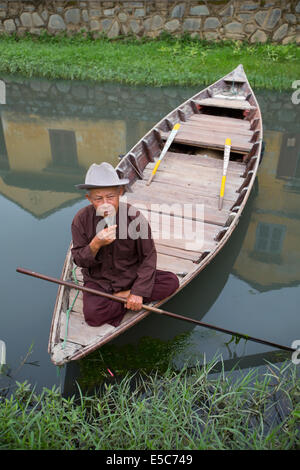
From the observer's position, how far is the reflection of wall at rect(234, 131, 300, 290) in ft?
15.5

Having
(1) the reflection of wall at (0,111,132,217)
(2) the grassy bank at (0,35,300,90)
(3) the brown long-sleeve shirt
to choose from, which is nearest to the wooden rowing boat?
(3) the brown long-sleeve shirt

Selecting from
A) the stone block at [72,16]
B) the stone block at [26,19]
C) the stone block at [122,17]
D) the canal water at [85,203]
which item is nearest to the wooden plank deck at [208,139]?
the canal water at [85,203]

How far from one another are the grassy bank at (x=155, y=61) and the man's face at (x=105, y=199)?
8.13 metres

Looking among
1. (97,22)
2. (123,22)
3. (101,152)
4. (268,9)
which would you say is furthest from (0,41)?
(268,9)

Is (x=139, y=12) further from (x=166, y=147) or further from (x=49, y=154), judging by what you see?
(x=166, y=147)

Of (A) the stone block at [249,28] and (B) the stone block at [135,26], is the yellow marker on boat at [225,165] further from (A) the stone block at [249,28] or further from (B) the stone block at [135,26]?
(B) the stone block at [135,26]

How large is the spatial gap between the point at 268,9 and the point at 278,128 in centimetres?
487

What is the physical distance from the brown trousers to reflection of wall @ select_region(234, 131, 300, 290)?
1656 mm

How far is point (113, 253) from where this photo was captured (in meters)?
3.11

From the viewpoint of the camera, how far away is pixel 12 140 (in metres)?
7.93

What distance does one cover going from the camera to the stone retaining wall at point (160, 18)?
10.9 meters

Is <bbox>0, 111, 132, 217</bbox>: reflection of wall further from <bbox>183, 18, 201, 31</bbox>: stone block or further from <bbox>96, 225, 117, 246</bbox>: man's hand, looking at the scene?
<bbox>183, 18, 201, 31</bbox>: stone block

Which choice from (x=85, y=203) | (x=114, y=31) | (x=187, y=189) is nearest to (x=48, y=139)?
(x=85, y=203)
